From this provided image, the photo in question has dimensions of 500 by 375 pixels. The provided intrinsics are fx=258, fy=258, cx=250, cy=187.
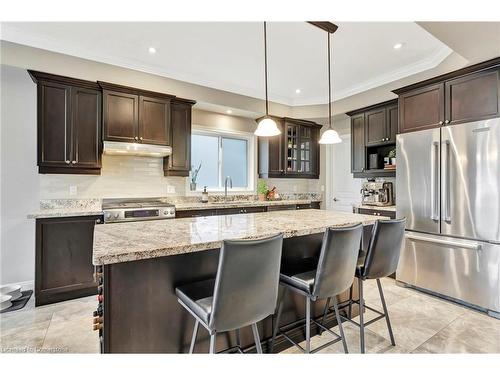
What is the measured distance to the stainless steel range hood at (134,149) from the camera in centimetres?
318

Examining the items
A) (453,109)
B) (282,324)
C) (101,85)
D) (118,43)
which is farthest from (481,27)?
(101,85)

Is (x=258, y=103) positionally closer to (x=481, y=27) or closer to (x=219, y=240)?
(x=481, y=27)

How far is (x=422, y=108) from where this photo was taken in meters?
3.17

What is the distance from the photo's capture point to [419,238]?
10.2ft

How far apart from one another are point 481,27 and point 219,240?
2577mm

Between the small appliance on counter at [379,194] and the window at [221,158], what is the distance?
207cm

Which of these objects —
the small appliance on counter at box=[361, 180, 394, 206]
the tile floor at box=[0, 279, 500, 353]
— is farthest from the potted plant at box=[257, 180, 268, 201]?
the tile floor at box=[0, 279, 500, 353]

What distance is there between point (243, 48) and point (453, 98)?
242 centimetres

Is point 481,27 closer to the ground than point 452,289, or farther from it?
farther from it

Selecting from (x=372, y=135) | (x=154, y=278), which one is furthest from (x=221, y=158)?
(x=154, y=278)

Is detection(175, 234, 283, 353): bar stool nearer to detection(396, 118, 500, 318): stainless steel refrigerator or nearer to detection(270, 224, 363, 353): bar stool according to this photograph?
detection(270, 224, 363, 353): bar stool

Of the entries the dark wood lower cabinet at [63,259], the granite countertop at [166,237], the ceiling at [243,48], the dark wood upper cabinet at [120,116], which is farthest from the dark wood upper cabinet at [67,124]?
the granite countertop at [166,237]

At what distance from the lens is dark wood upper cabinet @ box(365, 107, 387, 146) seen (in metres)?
3.97

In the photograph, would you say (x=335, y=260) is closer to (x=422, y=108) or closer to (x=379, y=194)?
(x=422, y=108)
